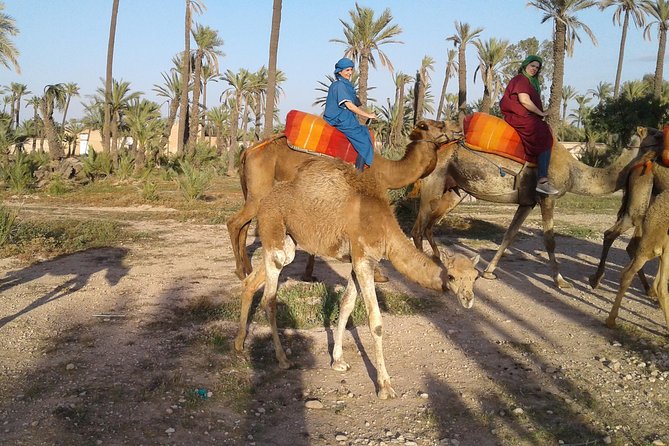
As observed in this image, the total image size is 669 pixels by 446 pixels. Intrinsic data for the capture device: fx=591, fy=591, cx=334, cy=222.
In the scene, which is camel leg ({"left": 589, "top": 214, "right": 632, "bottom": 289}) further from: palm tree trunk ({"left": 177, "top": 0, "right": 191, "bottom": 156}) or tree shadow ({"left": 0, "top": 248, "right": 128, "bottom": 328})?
palm tree trunk ({"left": 177, "top": 0, "right": 191, "bottom": 156})

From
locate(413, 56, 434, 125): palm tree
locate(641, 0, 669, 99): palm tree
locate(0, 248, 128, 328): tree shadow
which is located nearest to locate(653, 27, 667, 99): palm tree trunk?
locate(641, 0, 669, 99): palm tree

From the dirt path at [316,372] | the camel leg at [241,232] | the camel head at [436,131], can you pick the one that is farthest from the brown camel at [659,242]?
the camel leg at [241,232]

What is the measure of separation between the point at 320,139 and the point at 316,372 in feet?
10.4

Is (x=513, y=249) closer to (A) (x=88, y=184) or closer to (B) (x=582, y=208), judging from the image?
(B) (x=582, y=208)

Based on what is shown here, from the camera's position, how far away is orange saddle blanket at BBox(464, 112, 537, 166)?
341 inches

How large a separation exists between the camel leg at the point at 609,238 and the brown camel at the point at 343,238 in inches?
157

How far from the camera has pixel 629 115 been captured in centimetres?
3011

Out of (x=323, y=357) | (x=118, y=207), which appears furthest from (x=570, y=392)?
(x=118, y=207)

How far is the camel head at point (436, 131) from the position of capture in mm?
7176

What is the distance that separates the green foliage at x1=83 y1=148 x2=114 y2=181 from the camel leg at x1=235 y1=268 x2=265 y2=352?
19.2m

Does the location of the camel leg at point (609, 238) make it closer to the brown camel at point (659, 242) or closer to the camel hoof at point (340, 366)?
the brown camel at point (659, 242)

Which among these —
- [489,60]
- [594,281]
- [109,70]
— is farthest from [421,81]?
[594,281]

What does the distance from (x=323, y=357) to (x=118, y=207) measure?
12.7m

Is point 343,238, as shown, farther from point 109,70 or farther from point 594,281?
point 109,70
